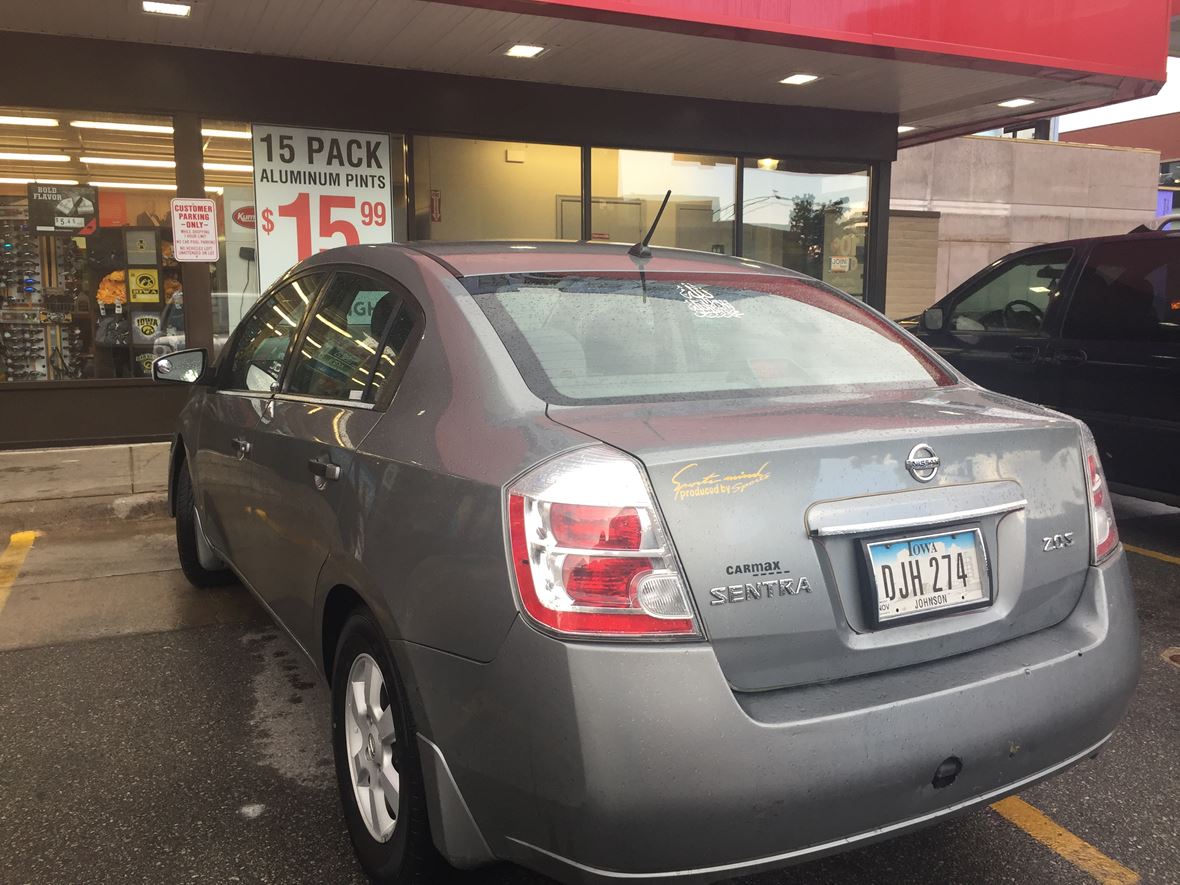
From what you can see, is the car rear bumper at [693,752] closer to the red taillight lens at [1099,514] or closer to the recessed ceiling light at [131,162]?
the red taillight lens at [1099,514]

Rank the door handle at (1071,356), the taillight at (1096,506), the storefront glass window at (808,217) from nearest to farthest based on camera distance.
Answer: the taillight at (1096,506)
the door handle at (1071,356)
the storefront glass window at (808,217)

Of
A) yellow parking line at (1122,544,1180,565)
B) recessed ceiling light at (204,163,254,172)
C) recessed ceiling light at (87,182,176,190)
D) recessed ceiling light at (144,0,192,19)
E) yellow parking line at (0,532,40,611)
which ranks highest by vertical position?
recessed ceiling light at (144,0,192,19)

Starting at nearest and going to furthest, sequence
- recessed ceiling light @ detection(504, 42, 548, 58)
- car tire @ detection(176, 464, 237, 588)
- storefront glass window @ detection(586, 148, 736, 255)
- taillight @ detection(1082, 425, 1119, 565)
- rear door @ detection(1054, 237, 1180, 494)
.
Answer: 1. taillight @ detection(1082, 425, 1119, 565)
2. car tire @ detection(176, 464, 237, 588)
3. rear door @ detection(1054, 237, 1180, 494)
4. recessed ceiling light @ detection(504, 42, 548, 58)
5. storefront glass window @ detection(586, 148, 736, 255)

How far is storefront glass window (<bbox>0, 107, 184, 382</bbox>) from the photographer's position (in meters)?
8.32

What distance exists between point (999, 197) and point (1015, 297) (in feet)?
47.3

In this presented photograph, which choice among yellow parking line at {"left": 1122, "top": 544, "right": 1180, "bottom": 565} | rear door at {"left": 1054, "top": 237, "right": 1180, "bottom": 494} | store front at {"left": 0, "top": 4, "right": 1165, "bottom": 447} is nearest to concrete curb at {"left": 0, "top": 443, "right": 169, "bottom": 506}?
store front at {"left": 0, "top": 4, "right": 1165, "bottom": 447}

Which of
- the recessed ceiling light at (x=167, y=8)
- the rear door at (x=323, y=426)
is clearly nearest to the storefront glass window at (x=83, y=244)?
the recessed ceiling light at (x=167, y=8)

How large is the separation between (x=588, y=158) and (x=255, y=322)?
260 inches

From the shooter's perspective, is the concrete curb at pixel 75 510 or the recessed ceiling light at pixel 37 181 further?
the recessed ceiling light at pixel 37 181

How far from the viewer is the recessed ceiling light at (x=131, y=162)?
27.6 ft

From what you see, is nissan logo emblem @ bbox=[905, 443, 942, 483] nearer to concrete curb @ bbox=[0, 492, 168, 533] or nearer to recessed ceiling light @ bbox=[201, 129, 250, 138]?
concrete curb @ bbox=[0, 492, 168, 533]

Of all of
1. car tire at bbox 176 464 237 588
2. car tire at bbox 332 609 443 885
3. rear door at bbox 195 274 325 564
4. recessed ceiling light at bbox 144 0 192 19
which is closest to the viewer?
car tire at bbox 332 609 443 885

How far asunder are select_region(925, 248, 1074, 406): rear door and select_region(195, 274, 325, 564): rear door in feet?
15.5

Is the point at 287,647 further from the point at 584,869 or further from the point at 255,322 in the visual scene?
the point at 584,869
